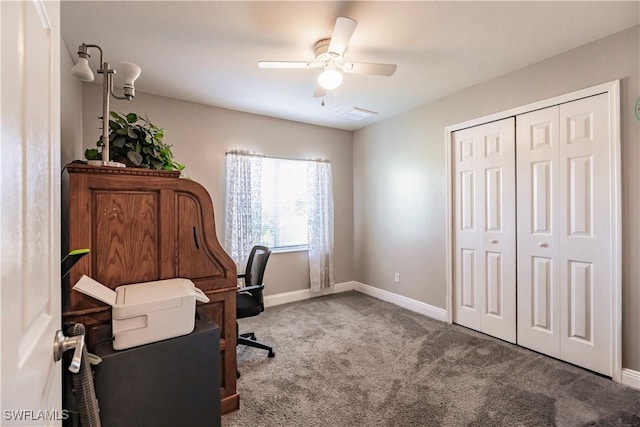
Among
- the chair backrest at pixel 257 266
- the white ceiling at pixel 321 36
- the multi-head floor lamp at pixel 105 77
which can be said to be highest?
the white ceiling at pixel 321 36

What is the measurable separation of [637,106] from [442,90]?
4.97 feet

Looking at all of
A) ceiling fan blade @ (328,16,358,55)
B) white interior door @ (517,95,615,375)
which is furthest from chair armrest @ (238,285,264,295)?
white interior door @ (517,95,615,375)

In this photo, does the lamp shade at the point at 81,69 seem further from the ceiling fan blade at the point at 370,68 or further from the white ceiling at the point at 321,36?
the ceiling fan blade at the point at 370,68

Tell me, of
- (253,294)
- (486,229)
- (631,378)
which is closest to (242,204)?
(253,294)

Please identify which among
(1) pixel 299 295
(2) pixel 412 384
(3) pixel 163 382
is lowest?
(2) pixel 412 384

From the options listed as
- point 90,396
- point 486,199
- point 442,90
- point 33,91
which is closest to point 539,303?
point 486,199

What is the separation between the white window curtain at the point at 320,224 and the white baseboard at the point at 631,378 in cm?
303

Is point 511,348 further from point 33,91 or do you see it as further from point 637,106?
point 33,91

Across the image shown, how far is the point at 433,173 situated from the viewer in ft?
11.5

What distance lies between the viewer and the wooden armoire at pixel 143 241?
145 centimetres

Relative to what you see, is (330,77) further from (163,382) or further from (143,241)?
(163,382)

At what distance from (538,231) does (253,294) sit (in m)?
2.54

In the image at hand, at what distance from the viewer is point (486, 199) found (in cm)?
301

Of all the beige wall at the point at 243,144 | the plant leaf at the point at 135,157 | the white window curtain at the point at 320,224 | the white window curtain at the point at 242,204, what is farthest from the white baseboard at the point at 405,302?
the plant leaf at the point at 135,157
